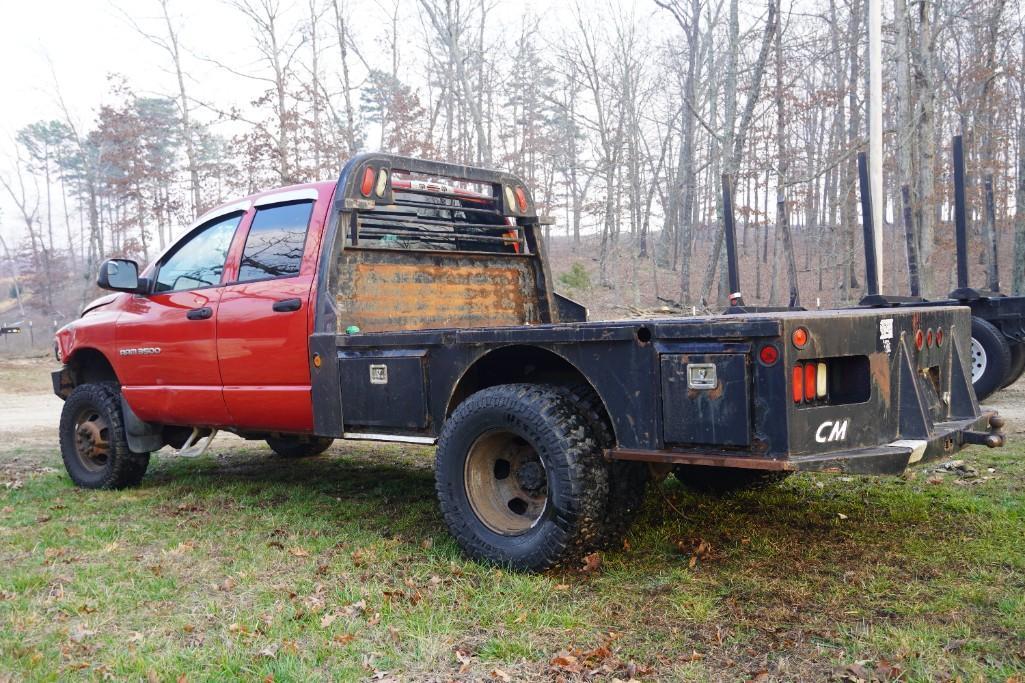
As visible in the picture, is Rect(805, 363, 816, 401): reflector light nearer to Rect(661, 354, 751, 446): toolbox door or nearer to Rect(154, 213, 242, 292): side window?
Rect(661, 354, 751, 446): toolbox door

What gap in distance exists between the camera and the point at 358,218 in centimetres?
525

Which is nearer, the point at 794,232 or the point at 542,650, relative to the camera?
→ the point at 542,650

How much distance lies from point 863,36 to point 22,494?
24641 mm

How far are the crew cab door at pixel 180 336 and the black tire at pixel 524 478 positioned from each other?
2.17 metres

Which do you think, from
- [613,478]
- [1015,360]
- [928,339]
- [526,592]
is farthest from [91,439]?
[1015,360]

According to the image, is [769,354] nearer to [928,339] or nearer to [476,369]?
[928,339]

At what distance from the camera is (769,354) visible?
3.20 m

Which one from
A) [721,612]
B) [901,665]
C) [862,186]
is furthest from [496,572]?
[862,186]

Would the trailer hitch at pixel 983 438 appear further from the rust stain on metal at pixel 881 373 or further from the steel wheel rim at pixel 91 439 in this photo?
the steel wheel rim at pixel 91 439

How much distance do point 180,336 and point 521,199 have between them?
103 inches

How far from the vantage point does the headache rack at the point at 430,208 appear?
5117 millimetres

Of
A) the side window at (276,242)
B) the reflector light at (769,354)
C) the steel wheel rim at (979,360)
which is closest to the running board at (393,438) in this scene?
the side window at (276,242)

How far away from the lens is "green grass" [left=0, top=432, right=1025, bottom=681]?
120 inches

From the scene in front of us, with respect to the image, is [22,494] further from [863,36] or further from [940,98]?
[940,98]
